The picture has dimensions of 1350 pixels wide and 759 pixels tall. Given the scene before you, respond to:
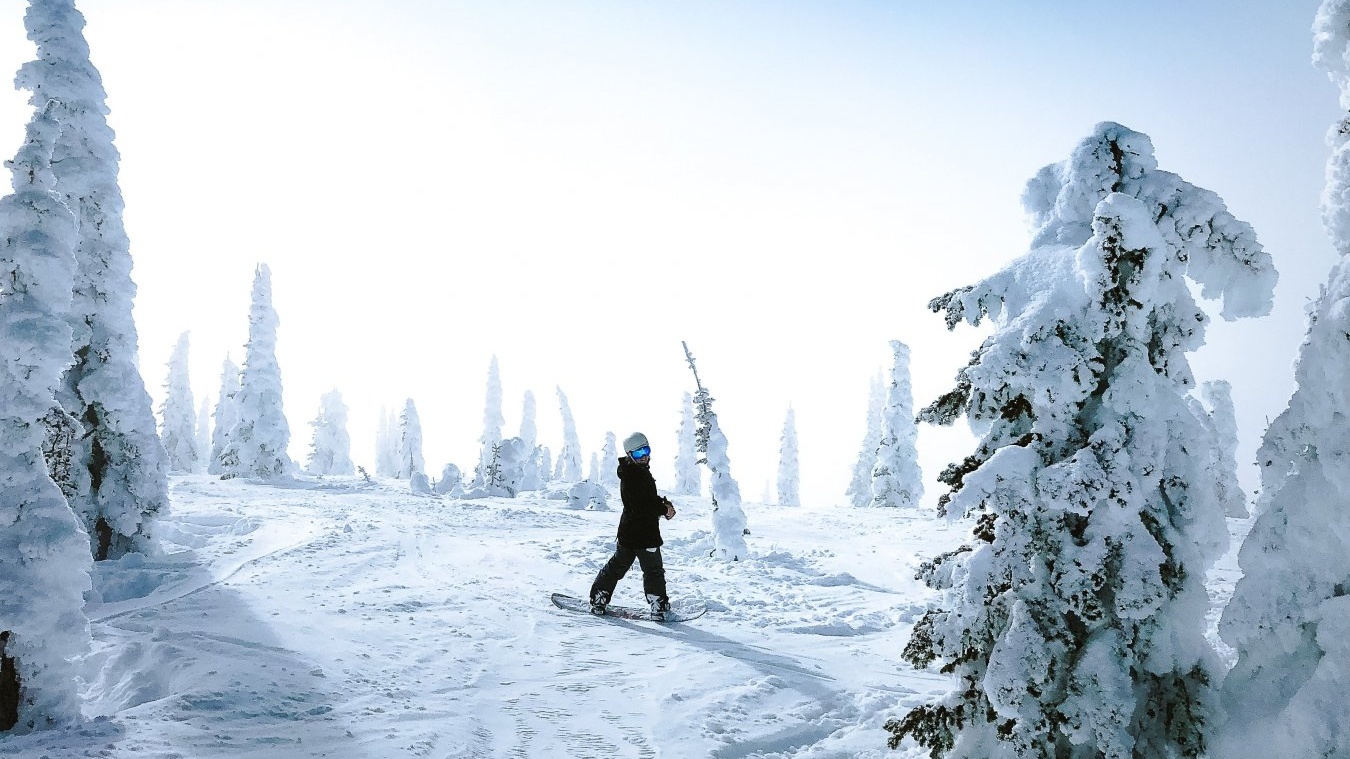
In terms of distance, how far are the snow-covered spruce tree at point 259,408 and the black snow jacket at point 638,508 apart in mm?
32875

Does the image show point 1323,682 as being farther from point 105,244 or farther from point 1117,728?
point 105,244

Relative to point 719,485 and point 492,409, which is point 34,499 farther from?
point 492,409

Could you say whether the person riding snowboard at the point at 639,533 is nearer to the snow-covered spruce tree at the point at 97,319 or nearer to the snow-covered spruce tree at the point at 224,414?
the snow-covered spruce tree at the point at 97,319

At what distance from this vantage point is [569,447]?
6297 centimetres

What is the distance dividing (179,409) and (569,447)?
30.6 m

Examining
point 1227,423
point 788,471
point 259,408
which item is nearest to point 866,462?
point 788,471

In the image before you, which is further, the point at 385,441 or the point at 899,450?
the point at 385,441

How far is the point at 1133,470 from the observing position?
329 centimetres

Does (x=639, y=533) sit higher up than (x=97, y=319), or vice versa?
(x=97, y=319)

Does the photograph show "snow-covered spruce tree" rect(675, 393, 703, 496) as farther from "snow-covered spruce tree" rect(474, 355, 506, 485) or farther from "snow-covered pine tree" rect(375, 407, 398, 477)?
"snow-covered pine tree" rect(375, 407, 398, 477)

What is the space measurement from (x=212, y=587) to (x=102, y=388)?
5.61m

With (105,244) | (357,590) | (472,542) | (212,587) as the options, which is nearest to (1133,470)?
(357,590)

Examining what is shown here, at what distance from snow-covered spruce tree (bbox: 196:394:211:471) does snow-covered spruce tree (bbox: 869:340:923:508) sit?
57.1 m

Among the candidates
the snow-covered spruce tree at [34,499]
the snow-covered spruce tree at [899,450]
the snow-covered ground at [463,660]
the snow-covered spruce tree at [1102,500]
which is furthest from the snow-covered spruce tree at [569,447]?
the snow-covered spruce tree at [1102,500]
